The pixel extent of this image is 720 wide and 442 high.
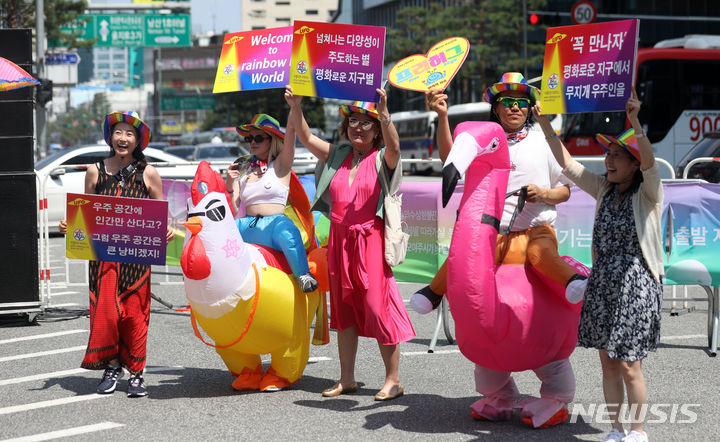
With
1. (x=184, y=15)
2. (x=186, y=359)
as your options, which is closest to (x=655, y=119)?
(x=186, y=359)

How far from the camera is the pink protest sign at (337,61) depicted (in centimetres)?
607

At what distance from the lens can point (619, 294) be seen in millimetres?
4820

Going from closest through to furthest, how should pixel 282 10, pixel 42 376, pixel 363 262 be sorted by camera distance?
pixel 363 262, pixel 42 376, pixel 282 10

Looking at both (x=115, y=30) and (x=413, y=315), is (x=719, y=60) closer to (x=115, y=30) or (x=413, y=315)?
(x=413, y=315)

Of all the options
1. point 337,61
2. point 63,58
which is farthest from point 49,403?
point 63,58

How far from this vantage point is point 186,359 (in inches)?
299

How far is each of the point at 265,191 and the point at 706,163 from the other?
933 centimetres

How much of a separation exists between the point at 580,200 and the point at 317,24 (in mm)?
3441

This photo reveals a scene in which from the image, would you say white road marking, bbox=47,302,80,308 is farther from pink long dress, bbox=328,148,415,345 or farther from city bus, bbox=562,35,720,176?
city bus, bbox=562,35,720,176

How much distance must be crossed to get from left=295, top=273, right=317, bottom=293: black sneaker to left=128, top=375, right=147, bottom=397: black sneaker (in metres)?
1.31

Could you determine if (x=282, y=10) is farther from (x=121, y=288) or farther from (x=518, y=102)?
(x=518, y=102)

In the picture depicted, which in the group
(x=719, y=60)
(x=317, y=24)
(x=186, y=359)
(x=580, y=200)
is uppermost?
(x=719, y=60)

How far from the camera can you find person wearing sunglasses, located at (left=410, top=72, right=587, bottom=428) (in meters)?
5.30

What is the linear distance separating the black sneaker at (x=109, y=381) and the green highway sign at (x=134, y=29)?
35.4 meters
